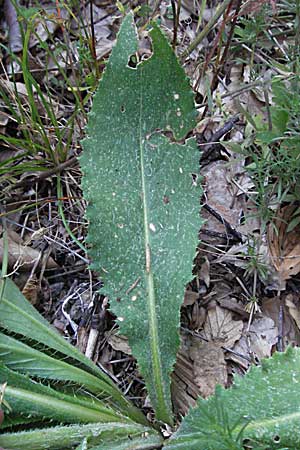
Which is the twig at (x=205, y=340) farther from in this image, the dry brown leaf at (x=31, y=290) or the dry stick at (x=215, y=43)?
the dry stick at (x=215, y=43)

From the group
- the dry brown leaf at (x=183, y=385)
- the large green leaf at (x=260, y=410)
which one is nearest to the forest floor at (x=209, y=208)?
the dry brown leaf at (x=183, y=385)

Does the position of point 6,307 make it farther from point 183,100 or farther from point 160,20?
point 160,20

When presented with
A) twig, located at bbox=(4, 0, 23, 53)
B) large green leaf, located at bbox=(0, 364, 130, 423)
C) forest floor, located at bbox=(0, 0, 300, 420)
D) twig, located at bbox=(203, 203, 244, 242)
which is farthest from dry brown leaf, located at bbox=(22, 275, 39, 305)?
twig, located at bbox=(4, 0, 23, 53)

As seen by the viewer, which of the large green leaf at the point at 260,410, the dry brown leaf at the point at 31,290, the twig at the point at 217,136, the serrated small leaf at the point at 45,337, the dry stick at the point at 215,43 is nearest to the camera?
the large green leaf at the point at 260,410

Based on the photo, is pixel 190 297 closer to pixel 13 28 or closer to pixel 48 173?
pixel 48 173

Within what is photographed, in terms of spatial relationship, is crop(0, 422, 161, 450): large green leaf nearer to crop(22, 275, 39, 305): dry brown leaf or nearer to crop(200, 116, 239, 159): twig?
crop(22, 275, 39, 305): dry brown leaf

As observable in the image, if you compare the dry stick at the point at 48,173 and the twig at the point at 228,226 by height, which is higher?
the dry stick at the point at 48,173
